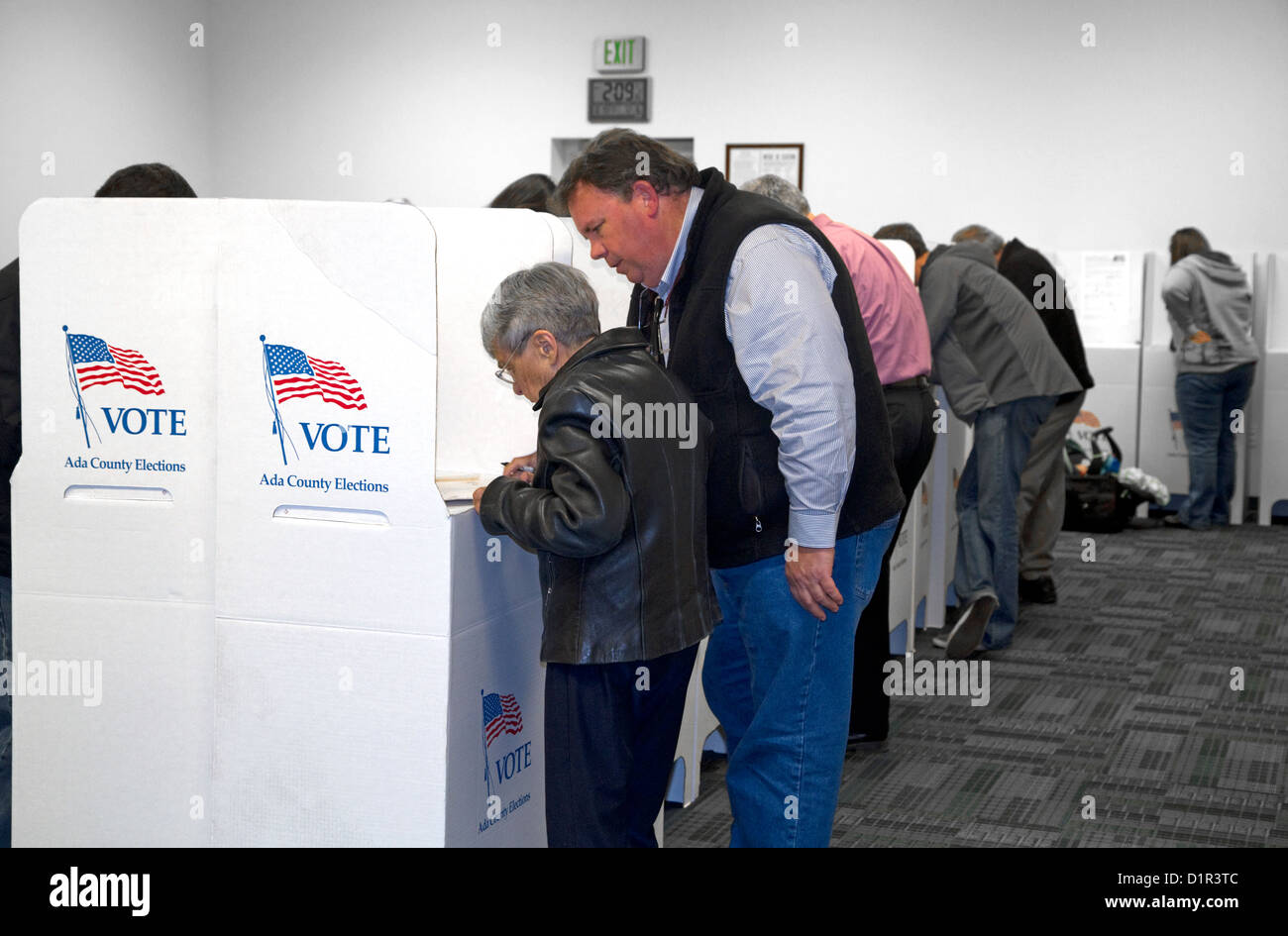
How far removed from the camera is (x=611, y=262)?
1953 mm

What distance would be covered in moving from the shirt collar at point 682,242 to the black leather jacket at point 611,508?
0.17 meters

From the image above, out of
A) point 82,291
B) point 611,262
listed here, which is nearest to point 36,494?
point 82,291

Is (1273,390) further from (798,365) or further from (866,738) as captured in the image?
(798,365)

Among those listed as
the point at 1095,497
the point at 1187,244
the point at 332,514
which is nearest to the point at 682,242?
the point at 332,514

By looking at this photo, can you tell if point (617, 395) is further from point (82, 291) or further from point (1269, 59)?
point (1269, 59)

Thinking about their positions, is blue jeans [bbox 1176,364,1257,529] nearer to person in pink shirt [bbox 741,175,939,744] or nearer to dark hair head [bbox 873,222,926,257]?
dark hair head [bbox 873,222,926,257]

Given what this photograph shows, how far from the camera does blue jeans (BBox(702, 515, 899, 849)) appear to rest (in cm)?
194

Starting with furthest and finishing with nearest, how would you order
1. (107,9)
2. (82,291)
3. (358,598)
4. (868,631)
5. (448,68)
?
1. (448,68)
2. (107,9)
3. (868,631)
4. (82,291)
5. (358,598)

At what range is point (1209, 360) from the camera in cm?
679

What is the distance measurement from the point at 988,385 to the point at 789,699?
8.21 feet

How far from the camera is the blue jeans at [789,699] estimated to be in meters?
1.94

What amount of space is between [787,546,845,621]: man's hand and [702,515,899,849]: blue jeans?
0.10ft

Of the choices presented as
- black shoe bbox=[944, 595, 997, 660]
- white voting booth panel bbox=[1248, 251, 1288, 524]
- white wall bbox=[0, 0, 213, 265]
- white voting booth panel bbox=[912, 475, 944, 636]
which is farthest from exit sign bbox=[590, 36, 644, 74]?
black shoe bbox=[944, 595, 997, 660]
